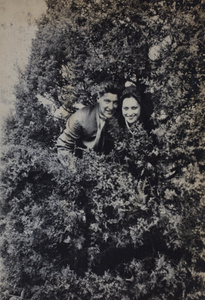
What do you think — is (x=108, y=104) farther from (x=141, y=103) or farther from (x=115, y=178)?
(x=115, y=178)

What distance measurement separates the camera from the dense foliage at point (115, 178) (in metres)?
1.59

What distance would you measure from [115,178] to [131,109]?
0.46 meters

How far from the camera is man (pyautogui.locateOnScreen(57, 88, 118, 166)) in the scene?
1.77 metres

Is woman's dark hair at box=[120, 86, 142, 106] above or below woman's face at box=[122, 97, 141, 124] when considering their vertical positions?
above

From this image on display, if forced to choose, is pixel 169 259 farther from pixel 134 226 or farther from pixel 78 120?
pixel 78 120

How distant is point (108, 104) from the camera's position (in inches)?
69.7

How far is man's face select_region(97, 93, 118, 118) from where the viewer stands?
1.76 m

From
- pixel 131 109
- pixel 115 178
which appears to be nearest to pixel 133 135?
pixel 131 109

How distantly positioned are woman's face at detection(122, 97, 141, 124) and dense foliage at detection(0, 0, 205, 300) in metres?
0.07

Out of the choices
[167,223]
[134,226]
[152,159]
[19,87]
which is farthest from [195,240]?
[19,87]

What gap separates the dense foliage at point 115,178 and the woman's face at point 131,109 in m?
0.07

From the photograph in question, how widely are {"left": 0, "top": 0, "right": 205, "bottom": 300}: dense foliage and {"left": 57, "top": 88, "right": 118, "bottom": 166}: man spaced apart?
62 mm

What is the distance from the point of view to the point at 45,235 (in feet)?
5.63

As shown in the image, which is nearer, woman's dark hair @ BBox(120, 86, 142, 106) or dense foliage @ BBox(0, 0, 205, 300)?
dense foliage @ BBox(0, 0, 205, 300)
